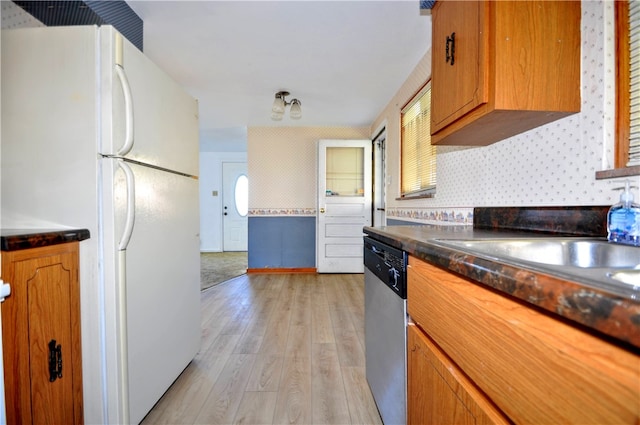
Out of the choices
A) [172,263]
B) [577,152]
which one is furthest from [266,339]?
[577,152]

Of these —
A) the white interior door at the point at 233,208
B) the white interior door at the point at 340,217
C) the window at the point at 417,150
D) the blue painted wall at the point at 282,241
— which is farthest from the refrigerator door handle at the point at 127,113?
the white interior door at the point at 233,208

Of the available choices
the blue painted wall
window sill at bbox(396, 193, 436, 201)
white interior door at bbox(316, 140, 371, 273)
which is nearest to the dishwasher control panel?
window sill at bbox(396, 193, 436, 201)

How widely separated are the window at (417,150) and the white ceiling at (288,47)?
36cm

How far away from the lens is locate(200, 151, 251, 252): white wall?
6227 millimetres

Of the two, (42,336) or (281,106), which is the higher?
(281,106)

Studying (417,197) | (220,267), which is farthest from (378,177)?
(220,267)

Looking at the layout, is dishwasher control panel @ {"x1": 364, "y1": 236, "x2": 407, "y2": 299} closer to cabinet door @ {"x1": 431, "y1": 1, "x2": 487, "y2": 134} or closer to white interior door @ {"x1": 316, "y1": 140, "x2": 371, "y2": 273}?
cabinet door @ {"x1": 431, "y1": 1, "x2": 487, "y2": 134}

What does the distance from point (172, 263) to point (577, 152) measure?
182 centimetres

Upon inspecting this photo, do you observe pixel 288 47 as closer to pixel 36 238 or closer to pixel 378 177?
pixel 36 238

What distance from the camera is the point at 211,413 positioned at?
4.47 feet

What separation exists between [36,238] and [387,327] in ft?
4.07

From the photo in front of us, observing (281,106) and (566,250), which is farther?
(281,106)

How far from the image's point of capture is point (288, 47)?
2.17 meters

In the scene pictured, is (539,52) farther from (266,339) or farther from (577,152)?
(266,339)
